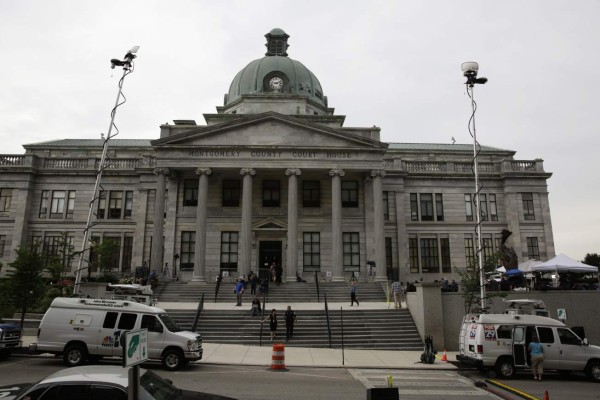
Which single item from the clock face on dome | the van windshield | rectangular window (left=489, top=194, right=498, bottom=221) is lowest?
the van windshield

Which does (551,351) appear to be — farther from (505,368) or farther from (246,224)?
(246,224)

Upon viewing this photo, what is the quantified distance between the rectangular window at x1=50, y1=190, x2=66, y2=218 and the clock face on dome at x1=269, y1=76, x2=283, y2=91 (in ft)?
72.5

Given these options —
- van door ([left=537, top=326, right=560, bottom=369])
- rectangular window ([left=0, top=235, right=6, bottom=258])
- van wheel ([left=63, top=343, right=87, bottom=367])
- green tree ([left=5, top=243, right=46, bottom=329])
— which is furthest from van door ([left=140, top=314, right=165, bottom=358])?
rectangular window ([left=0, top=235, right=6, bottom=258])

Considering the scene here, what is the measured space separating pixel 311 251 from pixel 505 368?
71.1 ft

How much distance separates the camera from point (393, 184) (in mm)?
39719

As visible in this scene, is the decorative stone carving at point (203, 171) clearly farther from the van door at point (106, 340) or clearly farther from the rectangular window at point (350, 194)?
the van door at point (106, 340)

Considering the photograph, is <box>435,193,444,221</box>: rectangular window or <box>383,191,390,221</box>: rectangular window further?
<box>435,193,444,221</box>: rectangular window

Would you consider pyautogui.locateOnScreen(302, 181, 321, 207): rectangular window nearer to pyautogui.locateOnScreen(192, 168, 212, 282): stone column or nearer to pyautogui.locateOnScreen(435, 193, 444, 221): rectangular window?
pyautogui.locateOnScreen(192, 168, 212, 282): stone column

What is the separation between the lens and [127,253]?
128ft

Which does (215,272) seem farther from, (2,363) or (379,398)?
(379,398)

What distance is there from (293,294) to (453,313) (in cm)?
1117

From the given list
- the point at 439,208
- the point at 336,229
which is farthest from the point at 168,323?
the point at 439,208

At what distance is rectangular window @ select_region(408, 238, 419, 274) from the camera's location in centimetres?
3889

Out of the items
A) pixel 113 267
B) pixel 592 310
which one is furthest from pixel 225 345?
pixel 113 267
